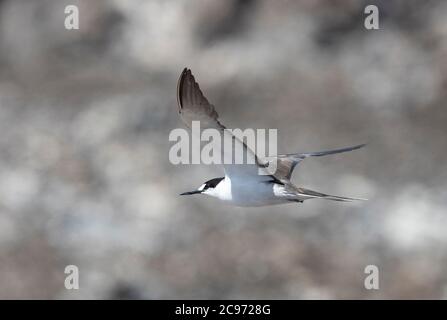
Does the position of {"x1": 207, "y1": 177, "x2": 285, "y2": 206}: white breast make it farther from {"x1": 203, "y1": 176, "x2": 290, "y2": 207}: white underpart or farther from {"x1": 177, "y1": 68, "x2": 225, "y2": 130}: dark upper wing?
{"x1": 177, "y1": 68, "x2": 225, "y2": 130}: dark upper wing

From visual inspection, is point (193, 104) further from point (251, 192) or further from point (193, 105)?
point (251, 192)

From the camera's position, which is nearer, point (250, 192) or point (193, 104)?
point (193, 104)

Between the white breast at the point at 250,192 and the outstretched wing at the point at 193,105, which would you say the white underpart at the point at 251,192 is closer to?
the white breast at the point at 250,192

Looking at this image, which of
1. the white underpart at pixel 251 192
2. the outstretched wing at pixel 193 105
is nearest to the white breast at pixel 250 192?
the white underpart at pixel 251 192

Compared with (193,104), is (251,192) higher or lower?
lower

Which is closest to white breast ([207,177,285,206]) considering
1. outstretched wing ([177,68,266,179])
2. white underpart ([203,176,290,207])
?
white underpart ([203,176,290,207])

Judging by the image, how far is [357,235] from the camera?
17.4 ft

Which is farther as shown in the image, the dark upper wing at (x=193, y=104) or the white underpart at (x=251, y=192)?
the white underpart at (x=251, y=192)

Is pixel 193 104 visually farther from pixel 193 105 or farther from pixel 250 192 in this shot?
pixel 250 192

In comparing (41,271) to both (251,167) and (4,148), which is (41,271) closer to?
(4,148)

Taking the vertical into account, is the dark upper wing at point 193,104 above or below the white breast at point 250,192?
above

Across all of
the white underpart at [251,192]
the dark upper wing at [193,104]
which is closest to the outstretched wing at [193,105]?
the dark upper wing at [193,104]

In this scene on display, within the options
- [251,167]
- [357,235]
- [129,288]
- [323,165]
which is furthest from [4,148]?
[251,167]

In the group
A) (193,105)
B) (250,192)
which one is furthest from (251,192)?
(193,105)
